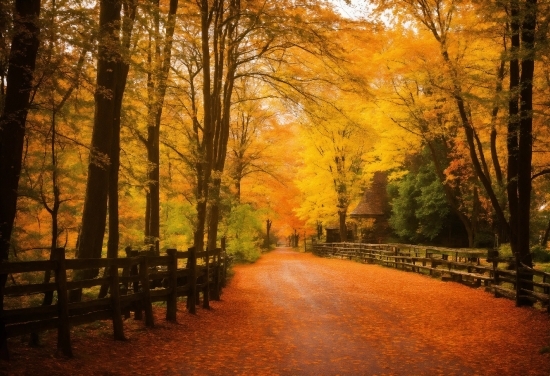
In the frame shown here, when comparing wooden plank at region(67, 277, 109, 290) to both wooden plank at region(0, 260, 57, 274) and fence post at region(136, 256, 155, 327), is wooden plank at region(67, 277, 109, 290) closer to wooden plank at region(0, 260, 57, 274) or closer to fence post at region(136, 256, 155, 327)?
wooden plank at region(0, 260, 57, 274)

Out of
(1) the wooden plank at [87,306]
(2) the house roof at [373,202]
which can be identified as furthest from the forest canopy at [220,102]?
(2) the house roof at [373,202]

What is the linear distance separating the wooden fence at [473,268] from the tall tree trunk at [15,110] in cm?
1020

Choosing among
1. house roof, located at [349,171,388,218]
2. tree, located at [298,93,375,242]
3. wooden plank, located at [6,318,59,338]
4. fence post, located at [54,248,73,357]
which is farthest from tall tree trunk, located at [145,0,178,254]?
house roof, located at [349,171,388,218]

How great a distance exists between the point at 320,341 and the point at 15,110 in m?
6.02

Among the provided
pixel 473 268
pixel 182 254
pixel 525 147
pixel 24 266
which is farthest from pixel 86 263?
pixel 473 268

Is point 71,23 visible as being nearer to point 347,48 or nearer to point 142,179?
point 142,179

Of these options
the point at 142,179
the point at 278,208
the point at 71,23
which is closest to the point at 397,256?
the point at 142,179

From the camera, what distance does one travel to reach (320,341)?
8.12 metres

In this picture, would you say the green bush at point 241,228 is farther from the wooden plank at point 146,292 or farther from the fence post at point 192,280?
the wooden plank at point 146,292

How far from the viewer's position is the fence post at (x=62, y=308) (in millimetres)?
6273

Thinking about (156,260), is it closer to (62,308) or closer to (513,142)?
(62,308)

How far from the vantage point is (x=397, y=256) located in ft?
76.7

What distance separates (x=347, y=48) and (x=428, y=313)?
8741 mm

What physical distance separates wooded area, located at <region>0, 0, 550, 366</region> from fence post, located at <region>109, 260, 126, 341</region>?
1.78 feet
